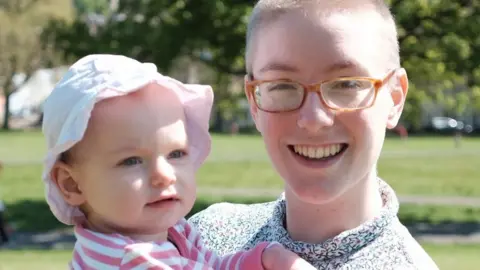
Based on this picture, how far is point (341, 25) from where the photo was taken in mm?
1886

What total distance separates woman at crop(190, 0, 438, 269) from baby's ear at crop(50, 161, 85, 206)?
49 cm

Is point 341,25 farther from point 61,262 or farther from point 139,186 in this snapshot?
point 61,262

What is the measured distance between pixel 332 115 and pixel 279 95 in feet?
0.48

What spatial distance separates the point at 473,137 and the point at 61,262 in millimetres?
42818

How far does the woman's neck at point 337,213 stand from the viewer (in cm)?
203

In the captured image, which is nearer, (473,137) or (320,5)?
(320,5)

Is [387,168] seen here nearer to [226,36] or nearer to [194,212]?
[194,212]

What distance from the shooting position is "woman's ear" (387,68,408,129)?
6.74 ft

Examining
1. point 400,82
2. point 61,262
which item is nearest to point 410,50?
point 61,262

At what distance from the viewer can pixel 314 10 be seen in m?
1.90

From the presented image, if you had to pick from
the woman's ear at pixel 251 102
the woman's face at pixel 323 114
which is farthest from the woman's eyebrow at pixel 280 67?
the woman's ear at pixel 251 102

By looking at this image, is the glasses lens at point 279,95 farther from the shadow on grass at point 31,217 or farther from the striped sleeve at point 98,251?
the shadow on grass at point 31,217

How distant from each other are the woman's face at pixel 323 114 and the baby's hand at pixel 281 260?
15cm

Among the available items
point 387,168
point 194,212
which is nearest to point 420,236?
point 194,212
